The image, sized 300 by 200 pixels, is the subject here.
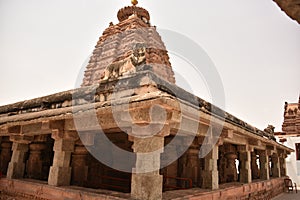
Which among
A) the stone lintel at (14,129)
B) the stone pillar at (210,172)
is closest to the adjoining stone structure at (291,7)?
the stone pillar at (210,172)

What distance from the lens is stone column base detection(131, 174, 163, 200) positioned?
2.91m

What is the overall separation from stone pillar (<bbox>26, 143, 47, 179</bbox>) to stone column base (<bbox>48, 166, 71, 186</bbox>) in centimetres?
147

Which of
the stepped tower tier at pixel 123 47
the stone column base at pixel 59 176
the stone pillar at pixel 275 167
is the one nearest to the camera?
the stone column base at pixel 59 176

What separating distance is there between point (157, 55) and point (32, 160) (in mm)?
15481

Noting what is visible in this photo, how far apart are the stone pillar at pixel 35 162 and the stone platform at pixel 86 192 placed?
44cm

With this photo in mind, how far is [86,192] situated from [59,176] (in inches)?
36.2

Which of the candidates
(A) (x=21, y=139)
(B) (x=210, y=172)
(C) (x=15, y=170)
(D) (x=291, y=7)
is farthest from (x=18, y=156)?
(D) (x=291, y=7)

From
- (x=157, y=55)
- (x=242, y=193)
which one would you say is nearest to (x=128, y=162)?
(x=242, y=193)

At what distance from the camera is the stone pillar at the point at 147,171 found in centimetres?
293

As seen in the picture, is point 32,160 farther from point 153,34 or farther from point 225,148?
point 153,34

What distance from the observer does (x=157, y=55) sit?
64.9 ft

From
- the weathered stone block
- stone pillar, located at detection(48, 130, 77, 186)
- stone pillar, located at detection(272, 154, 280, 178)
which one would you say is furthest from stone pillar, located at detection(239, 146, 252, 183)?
the weathered stone block

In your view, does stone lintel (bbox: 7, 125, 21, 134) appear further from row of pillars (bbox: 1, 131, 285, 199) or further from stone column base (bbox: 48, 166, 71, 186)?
stone column base (bbox: 48, 166, 71, 186)

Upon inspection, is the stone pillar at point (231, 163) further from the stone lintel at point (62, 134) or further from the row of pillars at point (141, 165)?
the stone lintel at point (62, 134)
